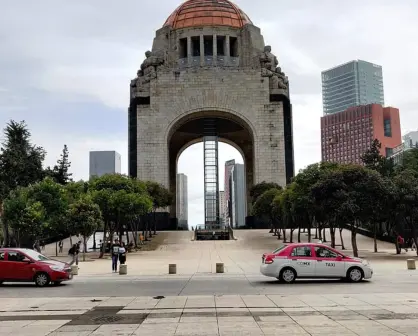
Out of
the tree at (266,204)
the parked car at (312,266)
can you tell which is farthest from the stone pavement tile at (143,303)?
the tree at (266,204)

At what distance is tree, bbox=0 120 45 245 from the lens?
55125mm

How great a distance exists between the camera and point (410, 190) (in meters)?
30.7

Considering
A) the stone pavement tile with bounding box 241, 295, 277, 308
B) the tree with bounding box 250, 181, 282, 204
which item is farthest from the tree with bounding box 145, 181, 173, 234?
the stone pavement tile with bounding box 241, 295, 277, 308

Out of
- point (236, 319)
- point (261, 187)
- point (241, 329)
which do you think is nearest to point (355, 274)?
point (236, 319)

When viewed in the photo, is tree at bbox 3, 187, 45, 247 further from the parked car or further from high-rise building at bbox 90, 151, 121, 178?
high-rise building at bbox 90, 151, 121, 178

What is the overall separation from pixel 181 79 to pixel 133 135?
9.69 meters

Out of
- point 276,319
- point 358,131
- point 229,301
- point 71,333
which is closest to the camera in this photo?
point 71,333

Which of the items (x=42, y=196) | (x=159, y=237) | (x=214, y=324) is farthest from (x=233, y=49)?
(x=214, y=324)

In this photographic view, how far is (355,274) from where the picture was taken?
56.0 feet

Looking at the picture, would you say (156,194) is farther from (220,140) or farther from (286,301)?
(286,301)

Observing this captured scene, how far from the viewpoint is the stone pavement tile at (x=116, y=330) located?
8.68 m

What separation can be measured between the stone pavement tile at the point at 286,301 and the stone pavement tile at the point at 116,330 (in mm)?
3818

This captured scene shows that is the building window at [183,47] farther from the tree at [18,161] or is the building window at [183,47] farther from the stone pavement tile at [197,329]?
the stone pavement tile at [197,329]

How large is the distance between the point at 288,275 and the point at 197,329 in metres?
8.78
